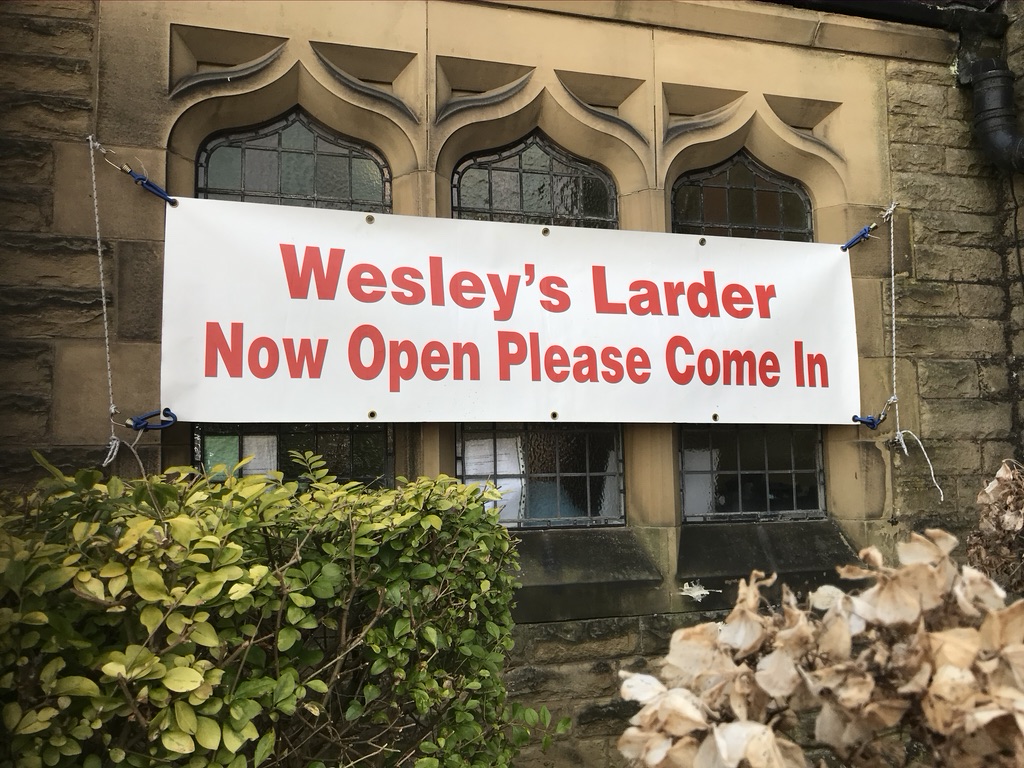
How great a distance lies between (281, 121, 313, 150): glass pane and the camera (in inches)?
151

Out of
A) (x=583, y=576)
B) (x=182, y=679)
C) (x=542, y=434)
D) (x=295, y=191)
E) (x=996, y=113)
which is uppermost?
(x=996, y=113)

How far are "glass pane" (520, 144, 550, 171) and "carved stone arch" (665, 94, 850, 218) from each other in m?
0.67

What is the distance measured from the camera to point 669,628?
3.77m

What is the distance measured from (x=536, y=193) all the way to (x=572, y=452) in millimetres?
1424

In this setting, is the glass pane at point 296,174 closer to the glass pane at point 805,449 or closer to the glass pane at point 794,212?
the glass pane at point 794,212

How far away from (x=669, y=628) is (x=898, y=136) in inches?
125

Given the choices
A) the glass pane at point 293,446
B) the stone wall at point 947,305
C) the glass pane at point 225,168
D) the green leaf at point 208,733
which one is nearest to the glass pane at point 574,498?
the glass pane at point 293,446

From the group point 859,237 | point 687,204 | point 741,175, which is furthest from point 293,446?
point 859,237

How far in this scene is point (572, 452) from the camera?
4.00m

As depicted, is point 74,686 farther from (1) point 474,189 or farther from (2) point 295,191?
(1) point 474,189

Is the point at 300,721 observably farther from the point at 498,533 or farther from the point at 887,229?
the point at 887,229

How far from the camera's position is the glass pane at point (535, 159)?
163 inches

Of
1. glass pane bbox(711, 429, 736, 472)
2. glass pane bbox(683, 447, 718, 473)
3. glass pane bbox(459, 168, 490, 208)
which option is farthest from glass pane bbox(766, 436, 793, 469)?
glass pane bbox(459, 168, 490, 208)

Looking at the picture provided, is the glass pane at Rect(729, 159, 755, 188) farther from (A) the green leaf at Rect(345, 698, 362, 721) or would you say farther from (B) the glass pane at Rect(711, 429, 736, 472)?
(A) the green leaf at Rect(345, 698, 362, 721)
